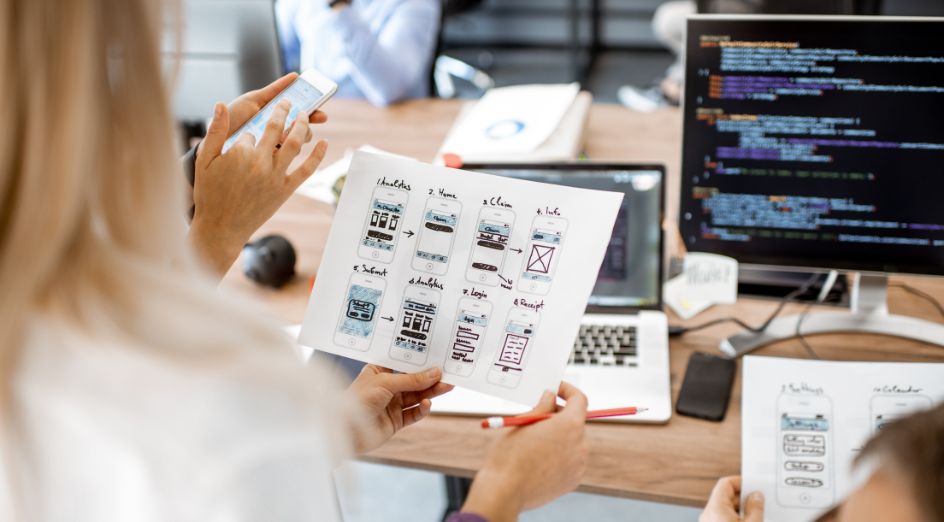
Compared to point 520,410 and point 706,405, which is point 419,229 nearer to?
point 520,410

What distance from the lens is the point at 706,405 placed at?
1162 mm

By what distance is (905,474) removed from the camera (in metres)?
0.68

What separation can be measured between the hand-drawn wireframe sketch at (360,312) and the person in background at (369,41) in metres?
1.09

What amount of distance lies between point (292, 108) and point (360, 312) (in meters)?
0.31

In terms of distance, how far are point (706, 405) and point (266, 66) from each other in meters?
0.96

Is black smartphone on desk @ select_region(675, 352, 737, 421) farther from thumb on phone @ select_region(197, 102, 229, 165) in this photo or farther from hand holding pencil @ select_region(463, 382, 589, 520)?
thumb on phone @ select_region(197, 102, 229, 165)

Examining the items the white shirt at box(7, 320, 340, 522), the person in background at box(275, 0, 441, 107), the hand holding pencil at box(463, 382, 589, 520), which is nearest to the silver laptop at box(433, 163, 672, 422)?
the hand holding pencil at box(463, 382, 589, 520)

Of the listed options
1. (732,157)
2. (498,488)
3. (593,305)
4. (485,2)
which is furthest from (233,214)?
(485,2)

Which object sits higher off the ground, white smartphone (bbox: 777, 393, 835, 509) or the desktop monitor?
the desktop monitor

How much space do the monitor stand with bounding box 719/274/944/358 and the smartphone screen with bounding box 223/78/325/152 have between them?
2.26 feet

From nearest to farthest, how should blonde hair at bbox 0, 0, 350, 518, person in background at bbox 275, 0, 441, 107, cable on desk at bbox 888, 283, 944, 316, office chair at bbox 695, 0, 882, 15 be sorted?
1. blonde hair at bbox 0, 0, 350, 518
2. cable on desk at bbox 888, 283, 944, 316
3. person in background at bbox 275, 0, 441, 107
4. office chair at bbox 695, 0, 882, 15

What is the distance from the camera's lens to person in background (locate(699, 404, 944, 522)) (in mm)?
654

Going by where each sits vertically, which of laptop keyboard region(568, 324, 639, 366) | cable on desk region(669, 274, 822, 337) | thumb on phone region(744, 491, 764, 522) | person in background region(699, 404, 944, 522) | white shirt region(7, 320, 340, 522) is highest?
white shirt region(7, 320, 340, 522)

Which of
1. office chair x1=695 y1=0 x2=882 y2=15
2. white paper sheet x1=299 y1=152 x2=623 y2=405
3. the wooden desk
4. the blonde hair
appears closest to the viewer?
the blonde hair
